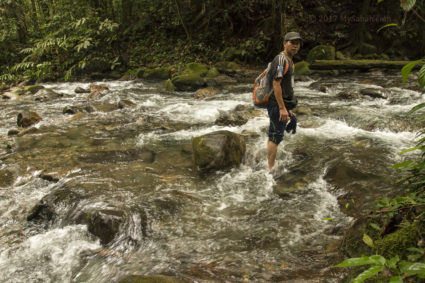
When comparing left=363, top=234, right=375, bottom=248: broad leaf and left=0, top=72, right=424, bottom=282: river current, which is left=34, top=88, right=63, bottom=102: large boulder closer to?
left=0, top=72, right=424, bottom=282: river current

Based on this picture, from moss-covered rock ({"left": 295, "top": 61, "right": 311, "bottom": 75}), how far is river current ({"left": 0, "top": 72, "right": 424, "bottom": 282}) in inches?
190

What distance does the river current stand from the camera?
10.1 ft

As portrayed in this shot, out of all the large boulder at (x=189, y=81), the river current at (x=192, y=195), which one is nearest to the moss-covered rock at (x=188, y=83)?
the large boulder at (x=189, y=81)

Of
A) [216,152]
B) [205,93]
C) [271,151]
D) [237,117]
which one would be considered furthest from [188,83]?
[271,151]

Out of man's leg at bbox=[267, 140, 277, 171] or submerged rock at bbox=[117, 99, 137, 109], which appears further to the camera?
submerged rock at bbox=[117, 99, 137, 109]

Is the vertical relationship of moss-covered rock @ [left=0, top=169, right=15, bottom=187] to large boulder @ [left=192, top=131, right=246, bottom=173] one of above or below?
below

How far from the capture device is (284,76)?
402 centimetres

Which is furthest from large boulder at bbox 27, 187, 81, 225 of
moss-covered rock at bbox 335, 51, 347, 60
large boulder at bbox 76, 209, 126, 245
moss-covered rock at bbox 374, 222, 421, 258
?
moss-covered rock at bbox 335, 51, 347, 60

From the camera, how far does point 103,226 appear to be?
3594 mm

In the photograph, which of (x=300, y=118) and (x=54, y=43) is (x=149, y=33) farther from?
(x=300, y=118)

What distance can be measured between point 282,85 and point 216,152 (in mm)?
1643

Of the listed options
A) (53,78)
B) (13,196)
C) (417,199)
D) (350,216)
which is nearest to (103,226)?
(13,196)

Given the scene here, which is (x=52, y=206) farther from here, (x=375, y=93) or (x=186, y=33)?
(x=186, y=33)

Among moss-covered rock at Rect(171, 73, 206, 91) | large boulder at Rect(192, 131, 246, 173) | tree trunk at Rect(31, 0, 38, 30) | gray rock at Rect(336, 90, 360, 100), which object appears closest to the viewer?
large boulder at Rect(192, 131, 246, 173)
